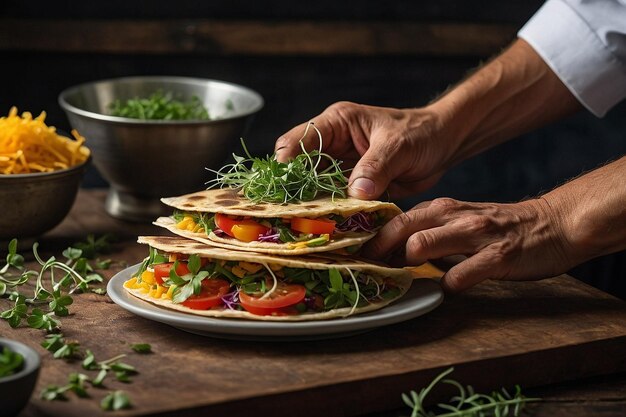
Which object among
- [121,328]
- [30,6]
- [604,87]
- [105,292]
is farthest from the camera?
[30,6]

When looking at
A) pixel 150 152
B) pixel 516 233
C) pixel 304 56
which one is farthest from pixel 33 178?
pixel 304 56

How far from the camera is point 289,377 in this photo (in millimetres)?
1995

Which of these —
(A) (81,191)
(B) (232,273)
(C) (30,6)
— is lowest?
(A) (81,191)

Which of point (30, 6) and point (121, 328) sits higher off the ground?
point (30, 6)

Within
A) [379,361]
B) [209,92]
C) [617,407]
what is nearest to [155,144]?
[209,92]

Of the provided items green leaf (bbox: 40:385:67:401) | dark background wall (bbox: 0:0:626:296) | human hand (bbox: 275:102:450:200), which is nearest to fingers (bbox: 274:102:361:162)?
human hand (bbox: 275:102:450:200)

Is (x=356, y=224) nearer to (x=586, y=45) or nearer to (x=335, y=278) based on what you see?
(x=335, y=278)

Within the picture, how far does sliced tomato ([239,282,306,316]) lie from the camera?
2.17m

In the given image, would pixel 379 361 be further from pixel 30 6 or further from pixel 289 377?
pixel 30 6

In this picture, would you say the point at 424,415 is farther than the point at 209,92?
No

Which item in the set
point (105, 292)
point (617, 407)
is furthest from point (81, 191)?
point (617, 407)

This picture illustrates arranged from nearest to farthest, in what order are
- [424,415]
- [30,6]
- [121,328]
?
[424,415]
[121,328]
[30,6]

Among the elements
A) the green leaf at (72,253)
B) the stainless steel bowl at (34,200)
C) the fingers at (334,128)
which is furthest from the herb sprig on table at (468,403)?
the stainless steel bowl at (34,200)

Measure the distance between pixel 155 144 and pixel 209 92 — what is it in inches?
24.0
